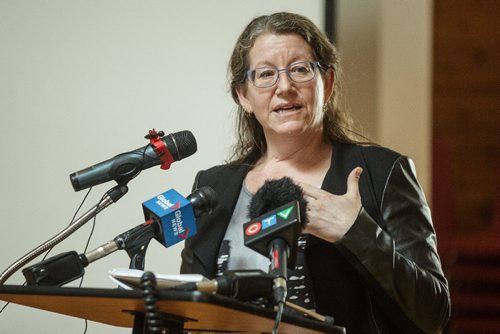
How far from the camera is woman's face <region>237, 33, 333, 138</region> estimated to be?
204 centimetres

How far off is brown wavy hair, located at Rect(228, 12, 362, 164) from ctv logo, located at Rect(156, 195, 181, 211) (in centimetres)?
66

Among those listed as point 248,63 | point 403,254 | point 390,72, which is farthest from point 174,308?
point 390,72

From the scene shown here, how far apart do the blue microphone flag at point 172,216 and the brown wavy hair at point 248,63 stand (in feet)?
2.15

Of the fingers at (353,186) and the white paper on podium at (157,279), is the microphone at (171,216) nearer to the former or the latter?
the white paper on podium at (157,279)

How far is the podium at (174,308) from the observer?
1.14 m

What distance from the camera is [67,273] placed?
1.54 meters

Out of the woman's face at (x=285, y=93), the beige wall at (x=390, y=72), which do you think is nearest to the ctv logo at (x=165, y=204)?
the woman's face at (x=285, y=93)

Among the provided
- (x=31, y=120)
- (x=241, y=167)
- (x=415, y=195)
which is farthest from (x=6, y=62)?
(x=415, y=195)

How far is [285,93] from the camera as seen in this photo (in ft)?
6.64

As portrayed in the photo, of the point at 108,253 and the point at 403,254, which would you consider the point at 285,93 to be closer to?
the point at 403,254

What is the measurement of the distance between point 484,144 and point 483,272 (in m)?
0.56

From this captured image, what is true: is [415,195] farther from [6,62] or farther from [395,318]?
[6,62]

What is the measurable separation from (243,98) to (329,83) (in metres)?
0.27

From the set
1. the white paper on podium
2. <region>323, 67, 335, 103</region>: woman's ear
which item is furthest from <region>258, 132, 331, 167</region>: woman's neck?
the white paper on podium
